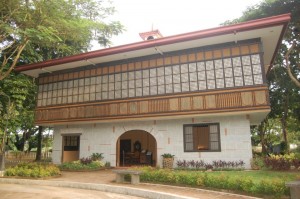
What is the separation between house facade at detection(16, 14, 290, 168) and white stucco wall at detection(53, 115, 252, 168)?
6cm

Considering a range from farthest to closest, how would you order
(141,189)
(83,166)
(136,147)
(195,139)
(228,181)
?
1. (136,147)
2. (83,166)
3. (195,139)
4. (141,189)
5. (228,181)

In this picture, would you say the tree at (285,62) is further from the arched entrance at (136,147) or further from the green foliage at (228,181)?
the green foliage at (228,181)

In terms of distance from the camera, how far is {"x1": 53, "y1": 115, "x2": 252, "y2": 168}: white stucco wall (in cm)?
1541

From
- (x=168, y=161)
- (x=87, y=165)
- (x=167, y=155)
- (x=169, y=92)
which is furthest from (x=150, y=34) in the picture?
(x=87, y=165)

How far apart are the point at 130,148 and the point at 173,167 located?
8.05 metres

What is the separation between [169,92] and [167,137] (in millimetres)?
2967

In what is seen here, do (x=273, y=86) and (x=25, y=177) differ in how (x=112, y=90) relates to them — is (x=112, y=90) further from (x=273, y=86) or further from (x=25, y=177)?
(x=273, y=86)

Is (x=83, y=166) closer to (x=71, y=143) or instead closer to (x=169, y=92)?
(x=71, y=143)

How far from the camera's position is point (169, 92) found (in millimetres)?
16641

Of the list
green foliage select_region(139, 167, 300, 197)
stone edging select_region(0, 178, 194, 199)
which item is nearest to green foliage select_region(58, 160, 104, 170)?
stone edging select_region(0, 178, 194, 199)

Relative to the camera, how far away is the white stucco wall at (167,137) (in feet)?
50.6

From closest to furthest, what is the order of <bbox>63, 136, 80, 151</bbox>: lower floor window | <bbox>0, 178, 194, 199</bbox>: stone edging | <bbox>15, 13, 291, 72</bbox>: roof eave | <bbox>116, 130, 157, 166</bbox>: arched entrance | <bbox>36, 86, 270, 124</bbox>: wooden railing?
<bbox>0, 178, 194, 199</bbox>: stone edging
<bbox>15, 13, 291, 72</bbox>: roof eave
<bbox>36, 86, 270, 124</bbox>: wooden railing
<bbox>63, 136, 80, 151</bbox>: lower floor window
<bbox>116, 130, 157, 166</bbox>: arched entrance

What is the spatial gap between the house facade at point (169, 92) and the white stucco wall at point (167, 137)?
0.18 ft

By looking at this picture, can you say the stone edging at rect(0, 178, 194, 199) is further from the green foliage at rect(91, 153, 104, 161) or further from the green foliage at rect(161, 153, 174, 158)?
the green foliage at rect(161, 153, 174, 158)
